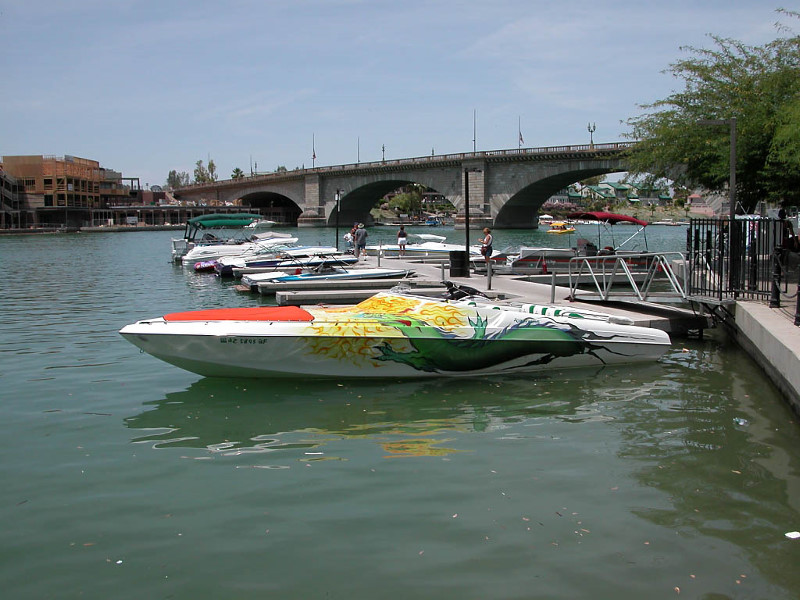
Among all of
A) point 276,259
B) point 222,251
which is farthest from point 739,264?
point 222,251

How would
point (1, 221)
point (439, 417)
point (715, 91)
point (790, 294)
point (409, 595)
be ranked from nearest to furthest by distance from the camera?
point (409, 595)
point (439, 417)
point (790, 294)
point (715, 91)
point (1, 221)

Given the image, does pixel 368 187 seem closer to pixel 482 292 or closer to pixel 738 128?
pixel 738 128

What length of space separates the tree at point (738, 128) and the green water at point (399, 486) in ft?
31.9

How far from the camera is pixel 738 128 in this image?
20.2 m

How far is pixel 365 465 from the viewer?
7.49 meters

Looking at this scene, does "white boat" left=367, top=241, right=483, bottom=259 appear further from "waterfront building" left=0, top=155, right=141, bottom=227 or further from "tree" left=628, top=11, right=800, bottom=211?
"waterfront building" left=0, top=155, right=141, bottom=227

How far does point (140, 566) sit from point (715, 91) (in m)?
22.5

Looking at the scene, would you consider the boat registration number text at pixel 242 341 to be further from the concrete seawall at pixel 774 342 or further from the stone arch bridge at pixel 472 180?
the stone arch bridge at pixel 472 180

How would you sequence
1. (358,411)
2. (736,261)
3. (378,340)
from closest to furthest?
(358,411) → (378,340) → (736,261)

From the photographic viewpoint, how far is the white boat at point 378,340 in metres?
10.1

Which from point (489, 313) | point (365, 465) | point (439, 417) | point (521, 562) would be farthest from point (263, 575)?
point (489, 313)

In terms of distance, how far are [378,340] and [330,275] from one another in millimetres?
13273

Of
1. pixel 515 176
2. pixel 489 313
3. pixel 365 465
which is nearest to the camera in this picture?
pixel 365 465

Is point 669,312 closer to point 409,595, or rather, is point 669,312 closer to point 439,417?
point 439,417
